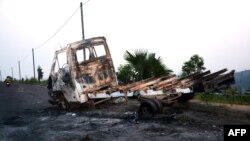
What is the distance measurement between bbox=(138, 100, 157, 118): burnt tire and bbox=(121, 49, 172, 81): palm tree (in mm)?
5082

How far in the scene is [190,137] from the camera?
636cm

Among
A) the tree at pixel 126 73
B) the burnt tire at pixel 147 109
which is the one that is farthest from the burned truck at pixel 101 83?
the tree at pixel 126 73

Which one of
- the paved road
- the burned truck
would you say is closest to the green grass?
the burned truck

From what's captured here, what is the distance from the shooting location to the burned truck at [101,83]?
8.92 metres

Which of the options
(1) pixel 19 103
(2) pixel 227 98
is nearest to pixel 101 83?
(2) pixel 227 98

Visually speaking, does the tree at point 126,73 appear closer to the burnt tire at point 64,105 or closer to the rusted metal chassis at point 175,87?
the burnt tire at point 64,105

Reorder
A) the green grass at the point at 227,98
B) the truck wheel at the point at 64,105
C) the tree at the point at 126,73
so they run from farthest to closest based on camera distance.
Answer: the tree at the point at 126,73
the truck wheel at the point at 64,105
the green grass at the point at 227,98

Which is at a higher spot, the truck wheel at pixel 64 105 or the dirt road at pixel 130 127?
the truck wheel at pixel 64 105

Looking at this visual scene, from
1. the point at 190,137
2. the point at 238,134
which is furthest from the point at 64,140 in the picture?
the point at 238,134

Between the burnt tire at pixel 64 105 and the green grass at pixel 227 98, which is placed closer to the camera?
the green grass at pixel 227 98

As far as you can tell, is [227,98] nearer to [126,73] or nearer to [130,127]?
[130,127]

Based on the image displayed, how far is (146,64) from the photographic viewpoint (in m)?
14.0

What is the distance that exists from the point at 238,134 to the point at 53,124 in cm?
540

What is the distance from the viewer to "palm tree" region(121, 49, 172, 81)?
45.9 feet
